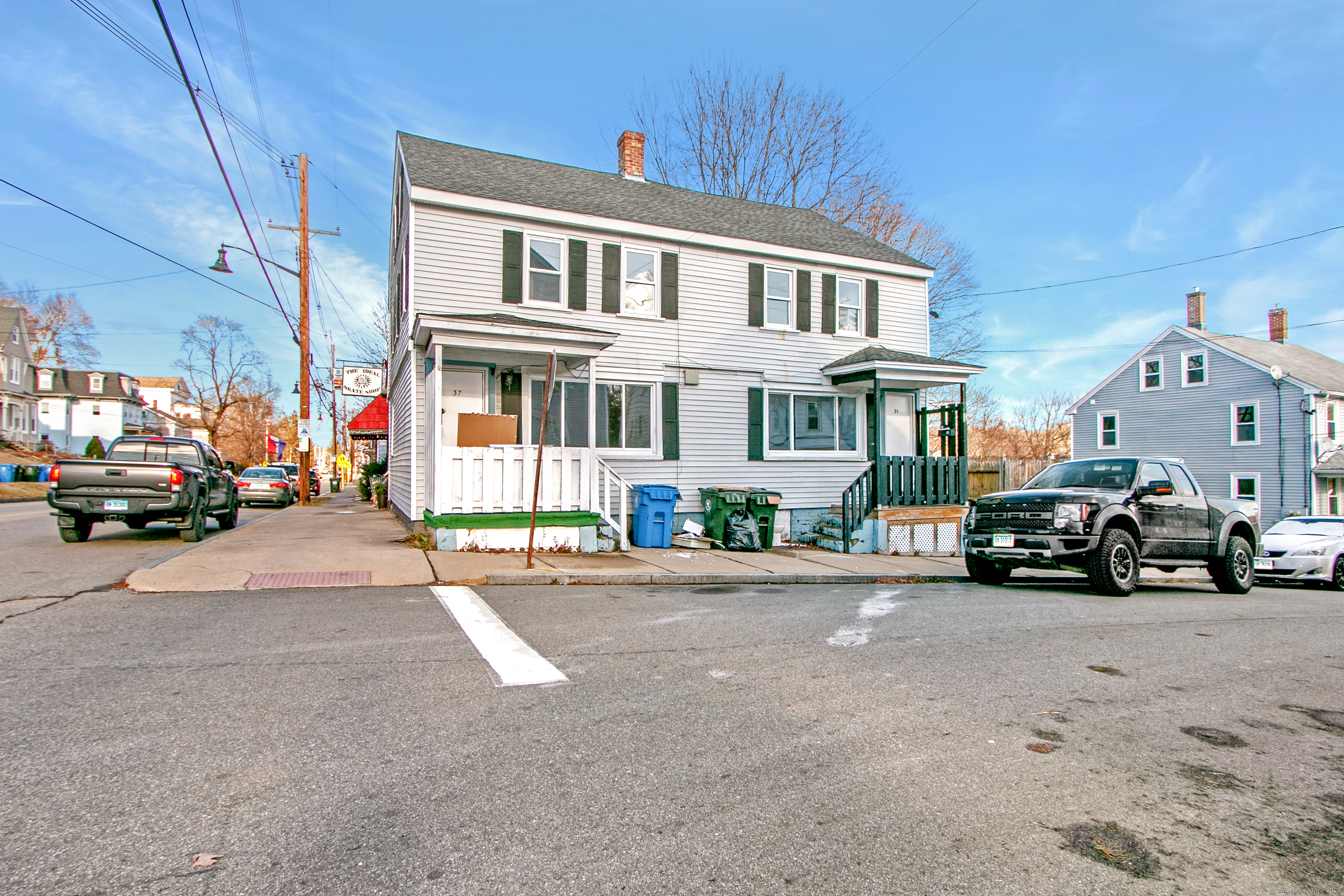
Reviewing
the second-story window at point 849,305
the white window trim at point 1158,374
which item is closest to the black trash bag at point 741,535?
the second-story window at point 849,305

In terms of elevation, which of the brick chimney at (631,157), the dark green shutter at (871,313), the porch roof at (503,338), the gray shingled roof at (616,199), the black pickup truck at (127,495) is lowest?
the black pickup truck at (127,495)

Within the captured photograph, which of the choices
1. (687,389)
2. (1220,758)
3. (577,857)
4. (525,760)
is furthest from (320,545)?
(1220,758)

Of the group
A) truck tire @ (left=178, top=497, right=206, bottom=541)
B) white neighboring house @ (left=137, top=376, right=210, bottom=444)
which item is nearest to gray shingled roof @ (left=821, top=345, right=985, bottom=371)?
truck tire @ (left=178, top=497, right=206, bottom=541)

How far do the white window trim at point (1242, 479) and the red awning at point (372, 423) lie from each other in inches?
1215

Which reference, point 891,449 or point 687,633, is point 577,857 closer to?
point 687,633

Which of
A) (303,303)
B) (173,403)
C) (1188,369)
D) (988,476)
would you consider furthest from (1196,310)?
(173,403)

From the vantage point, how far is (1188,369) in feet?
99.0

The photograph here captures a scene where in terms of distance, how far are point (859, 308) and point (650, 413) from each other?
5861 mm

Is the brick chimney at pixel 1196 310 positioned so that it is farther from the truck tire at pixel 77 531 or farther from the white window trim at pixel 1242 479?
the truck tire at pixel 77 531

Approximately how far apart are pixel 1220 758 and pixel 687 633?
3503 mm

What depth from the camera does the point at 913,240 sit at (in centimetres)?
2805

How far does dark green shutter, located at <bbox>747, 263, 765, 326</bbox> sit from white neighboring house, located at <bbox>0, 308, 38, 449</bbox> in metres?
52.3

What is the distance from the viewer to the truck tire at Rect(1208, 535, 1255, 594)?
10.6 m

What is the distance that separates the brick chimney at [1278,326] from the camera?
33062 mm
